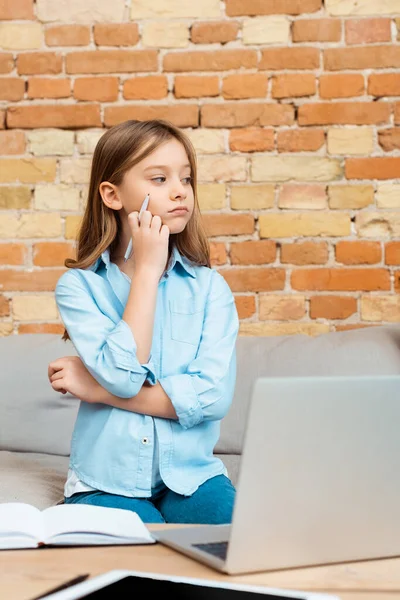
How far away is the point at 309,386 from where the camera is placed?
30.5 inches

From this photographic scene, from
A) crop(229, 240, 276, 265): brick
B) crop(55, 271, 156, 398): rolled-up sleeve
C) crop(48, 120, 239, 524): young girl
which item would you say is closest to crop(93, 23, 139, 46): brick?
crop(229, 240, 276, 265): brick

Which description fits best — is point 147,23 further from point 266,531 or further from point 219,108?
point 266,531

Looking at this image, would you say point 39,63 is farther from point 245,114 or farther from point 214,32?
point 245,114

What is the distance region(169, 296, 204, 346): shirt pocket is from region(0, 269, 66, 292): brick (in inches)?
39.3

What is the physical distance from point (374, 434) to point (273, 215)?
174cm

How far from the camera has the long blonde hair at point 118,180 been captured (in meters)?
1.63

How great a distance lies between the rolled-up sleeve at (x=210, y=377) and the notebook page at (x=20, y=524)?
1.67ft

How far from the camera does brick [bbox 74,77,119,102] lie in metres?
2.54

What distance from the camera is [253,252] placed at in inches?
98.2

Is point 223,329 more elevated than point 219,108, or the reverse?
point 219,108

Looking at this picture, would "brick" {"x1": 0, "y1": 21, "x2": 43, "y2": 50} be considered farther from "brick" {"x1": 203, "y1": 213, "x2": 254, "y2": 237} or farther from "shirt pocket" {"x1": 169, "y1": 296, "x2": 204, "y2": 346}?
"shirt pocket" {"x1": 169, "y1": 296, "x2": 204, "y2": 346}

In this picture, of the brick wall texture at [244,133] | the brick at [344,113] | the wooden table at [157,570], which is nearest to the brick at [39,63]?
the brick wall texture at [244,133]

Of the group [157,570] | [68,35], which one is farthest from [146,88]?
[157,570]

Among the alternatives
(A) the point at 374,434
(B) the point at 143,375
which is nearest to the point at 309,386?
(A) the point at 374,434
